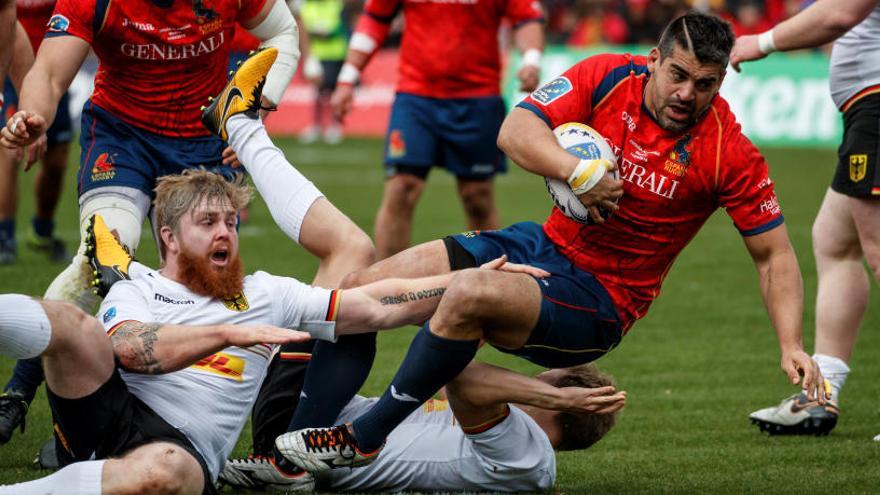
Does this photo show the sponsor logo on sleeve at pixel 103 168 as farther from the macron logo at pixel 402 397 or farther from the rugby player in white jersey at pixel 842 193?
the rugby player in white jersey at pixel 842 193

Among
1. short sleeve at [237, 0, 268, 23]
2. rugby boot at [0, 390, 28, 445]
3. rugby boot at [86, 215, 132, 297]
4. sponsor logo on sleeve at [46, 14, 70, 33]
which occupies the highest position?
short sleeve at [237, 0, 268, 23]

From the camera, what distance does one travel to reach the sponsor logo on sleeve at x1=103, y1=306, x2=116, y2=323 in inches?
183

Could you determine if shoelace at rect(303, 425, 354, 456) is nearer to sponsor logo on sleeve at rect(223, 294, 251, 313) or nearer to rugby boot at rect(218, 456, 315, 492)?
rugby boot at rect(218, 456, 315, 492)

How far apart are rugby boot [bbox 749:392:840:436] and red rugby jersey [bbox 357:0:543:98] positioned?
4.25 m

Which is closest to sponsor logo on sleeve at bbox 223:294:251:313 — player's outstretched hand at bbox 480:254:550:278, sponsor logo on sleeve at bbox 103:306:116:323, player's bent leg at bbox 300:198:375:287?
sponsor logo on sleeve at bbox 103:306:116:323

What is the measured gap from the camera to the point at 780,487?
5.32 m

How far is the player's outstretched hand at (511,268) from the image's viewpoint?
5.12 m

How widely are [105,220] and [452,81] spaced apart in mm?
4355

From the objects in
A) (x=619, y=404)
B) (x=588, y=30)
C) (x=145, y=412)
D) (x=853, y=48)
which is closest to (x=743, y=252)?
(x=853, y=48)

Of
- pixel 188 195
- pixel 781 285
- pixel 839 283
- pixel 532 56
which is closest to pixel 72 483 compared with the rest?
pixel 188 195

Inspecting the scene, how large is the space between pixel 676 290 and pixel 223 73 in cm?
469

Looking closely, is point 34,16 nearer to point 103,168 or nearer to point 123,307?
point 103,168

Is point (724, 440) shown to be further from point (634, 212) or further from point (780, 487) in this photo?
point (634, 212)

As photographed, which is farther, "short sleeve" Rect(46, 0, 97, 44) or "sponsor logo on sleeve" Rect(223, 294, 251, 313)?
"short sleeve" Rect(46, 0, 97, 44)
